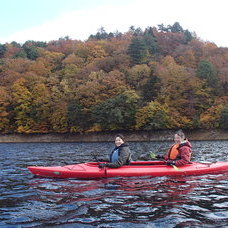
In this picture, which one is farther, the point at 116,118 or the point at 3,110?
the point at 3,110

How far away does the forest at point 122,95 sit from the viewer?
55134mm

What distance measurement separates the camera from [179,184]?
10.9 m

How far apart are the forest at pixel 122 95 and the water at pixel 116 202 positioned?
139 ft

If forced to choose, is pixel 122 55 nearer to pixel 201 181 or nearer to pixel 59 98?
pixel 59 98

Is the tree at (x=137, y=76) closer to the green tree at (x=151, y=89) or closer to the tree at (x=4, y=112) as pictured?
the green tree at (x=151, y=89)

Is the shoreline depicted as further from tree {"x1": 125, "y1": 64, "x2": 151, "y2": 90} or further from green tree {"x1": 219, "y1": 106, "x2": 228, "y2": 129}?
tree {"x1": 125, "y1": 64, "x2": 151, "y2": 90}

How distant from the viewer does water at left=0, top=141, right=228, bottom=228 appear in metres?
6.91

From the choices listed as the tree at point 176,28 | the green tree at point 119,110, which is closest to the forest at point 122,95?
the green tree at point 119,110

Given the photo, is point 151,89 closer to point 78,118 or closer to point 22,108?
point 78,118

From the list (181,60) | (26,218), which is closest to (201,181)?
(26,218)

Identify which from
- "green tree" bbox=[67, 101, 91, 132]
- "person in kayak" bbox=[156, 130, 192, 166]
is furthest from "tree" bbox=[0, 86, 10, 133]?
"person in kayak" bbox=[156, 130, 192, 166]

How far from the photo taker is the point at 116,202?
335 inches

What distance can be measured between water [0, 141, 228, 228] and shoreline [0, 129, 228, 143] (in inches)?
1650

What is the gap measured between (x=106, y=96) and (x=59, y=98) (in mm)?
11269
